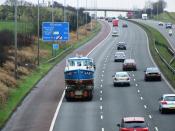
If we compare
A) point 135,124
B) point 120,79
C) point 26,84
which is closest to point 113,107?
point 120,79

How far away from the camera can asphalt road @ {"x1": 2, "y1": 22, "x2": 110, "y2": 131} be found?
41.2 meters

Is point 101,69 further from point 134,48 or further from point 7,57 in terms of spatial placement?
point 134,48

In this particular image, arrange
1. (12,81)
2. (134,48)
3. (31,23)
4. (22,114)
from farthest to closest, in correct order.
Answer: (31,23) < (134,48) < (12,81) < (22,114)

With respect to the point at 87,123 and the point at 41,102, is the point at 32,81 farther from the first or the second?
the point at 87,123

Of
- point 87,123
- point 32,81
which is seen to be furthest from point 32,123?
point 32,81

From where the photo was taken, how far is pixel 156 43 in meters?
123

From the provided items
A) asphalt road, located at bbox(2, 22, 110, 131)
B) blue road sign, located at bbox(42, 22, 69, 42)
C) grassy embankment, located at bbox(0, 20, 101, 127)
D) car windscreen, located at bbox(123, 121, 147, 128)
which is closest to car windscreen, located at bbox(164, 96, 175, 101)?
asphalt road, located at bbox(2, 22, 110, 131)

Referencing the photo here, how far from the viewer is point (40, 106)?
50.2 metres

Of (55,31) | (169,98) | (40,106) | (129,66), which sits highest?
(55,31)

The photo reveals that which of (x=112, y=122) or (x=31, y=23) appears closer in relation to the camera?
(x=112, y=122)

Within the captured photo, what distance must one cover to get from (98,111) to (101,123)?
18.6ft

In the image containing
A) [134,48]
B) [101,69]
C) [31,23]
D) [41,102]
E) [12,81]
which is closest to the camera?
[41,102]

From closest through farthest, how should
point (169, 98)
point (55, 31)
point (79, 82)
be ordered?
1. point (169, 98)
2. point (79, 82)
3. point (55, 31)

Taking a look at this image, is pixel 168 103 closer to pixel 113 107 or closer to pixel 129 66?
pixel 113 107
